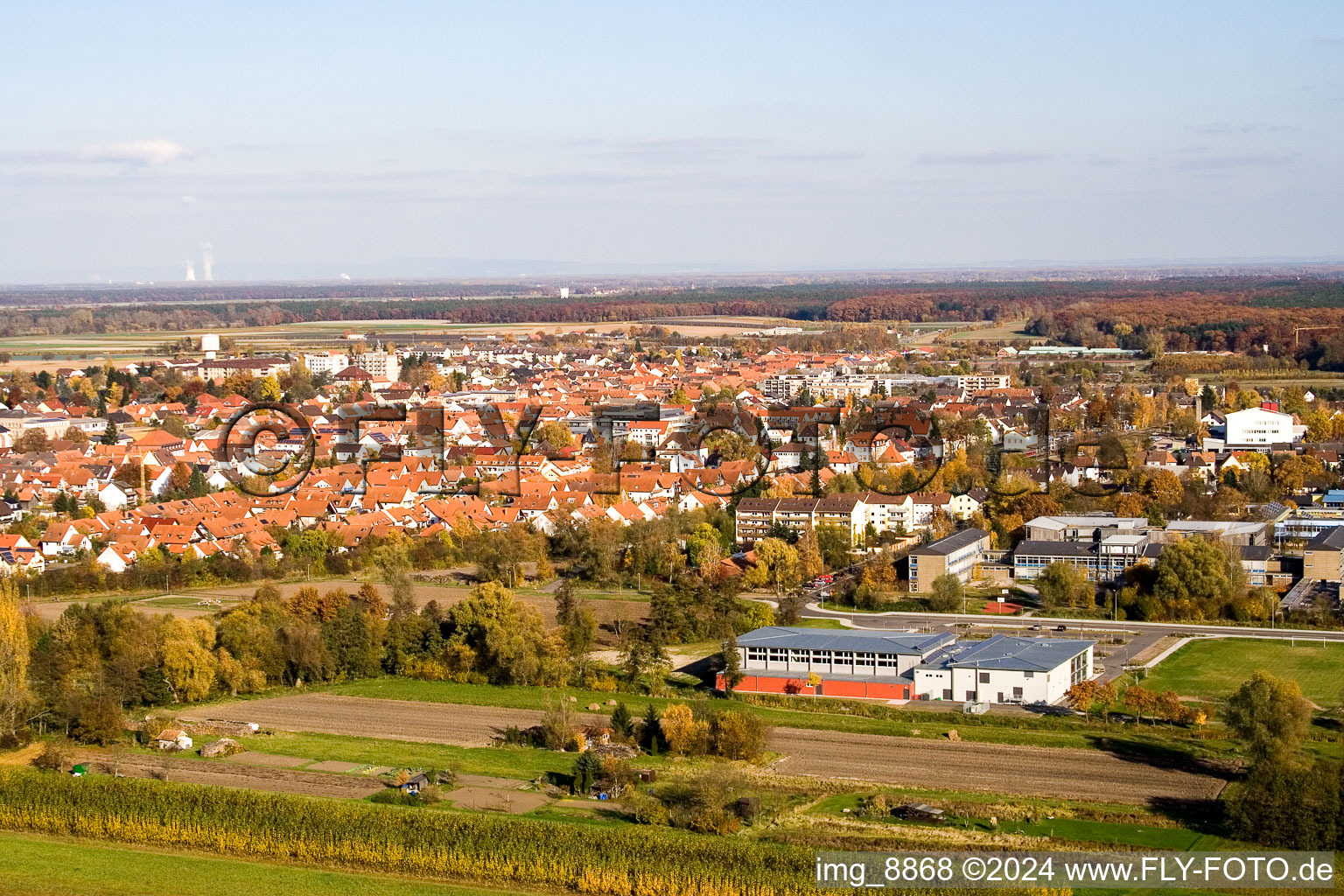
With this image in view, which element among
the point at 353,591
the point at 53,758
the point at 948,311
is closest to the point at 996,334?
the point at 948,311

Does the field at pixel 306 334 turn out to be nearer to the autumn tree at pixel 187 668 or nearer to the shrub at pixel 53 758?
the autumn tree at pixel 187 668

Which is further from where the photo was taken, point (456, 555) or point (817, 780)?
point (456, 555)

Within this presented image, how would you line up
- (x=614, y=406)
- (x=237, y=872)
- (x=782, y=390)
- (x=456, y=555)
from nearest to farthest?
(x=237, y=872) < (x=456, y=555) < (x=614, y=406) < (x=782, y=390)

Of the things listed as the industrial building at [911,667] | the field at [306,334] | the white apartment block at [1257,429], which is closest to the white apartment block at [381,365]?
the field at [306,334]

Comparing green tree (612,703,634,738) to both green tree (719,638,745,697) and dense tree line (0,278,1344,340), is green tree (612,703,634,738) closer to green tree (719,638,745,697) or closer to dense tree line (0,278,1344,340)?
green tree (719,638,745,697)

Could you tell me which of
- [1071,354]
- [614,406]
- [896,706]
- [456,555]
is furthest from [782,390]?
[896,706]

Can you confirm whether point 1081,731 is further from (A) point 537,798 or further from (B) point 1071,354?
(B) point 1071,354
